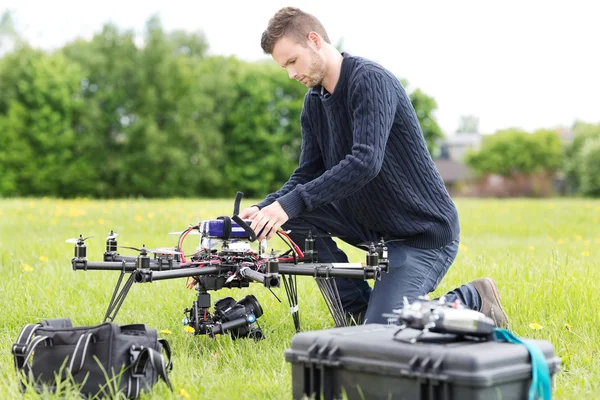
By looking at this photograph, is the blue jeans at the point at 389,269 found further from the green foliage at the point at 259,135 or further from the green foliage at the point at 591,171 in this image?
the green foliage at the point at 591,171

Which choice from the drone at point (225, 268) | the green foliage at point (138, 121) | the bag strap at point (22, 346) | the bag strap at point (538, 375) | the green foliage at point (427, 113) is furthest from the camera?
the green foliage at point (427, 113)

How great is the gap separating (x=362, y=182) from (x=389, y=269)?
718mm

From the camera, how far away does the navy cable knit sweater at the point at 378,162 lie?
4113 millimetres

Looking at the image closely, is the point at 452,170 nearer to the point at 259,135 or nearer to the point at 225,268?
the point at 259,135

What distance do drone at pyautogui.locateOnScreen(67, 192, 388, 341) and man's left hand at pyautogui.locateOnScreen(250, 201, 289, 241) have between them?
0.14 ft

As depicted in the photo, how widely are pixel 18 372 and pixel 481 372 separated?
6.52 feet

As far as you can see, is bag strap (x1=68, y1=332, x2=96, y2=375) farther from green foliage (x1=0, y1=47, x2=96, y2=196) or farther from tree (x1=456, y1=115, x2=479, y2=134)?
tree (x1=456, y1=115, x2=479, y2=134)

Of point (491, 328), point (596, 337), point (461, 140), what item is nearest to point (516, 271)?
point (596, 337)

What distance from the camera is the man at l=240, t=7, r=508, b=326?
4113 mm

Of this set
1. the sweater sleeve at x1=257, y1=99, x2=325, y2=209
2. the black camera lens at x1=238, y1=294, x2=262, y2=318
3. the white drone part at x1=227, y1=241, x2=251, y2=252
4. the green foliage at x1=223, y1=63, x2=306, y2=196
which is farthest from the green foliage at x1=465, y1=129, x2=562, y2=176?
the white drone part at x1=227, y1=241, x2=251, y2=252

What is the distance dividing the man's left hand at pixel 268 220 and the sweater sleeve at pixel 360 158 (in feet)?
0.14

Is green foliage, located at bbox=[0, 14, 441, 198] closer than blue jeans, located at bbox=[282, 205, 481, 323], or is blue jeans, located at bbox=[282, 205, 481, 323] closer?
blue jeans, located at bbox=[282, 205, 481, 323]

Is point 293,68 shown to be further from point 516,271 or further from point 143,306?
point 516,271

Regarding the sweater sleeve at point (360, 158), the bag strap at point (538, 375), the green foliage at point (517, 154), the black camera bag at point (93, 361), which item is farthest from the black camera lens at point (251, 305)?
the green foliage at point (517, 154)
